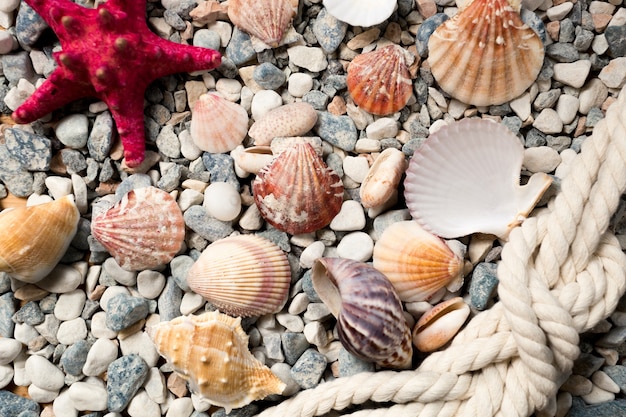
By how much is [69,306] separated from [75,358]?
84mm

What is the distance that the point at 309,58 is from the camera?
1.06 meters

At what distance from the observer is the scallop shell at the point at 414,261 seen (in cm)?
96

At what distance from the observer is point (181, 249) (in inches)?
41.1

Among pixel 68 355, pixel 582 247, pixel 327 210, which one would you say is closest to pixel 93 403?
pixel 68 355

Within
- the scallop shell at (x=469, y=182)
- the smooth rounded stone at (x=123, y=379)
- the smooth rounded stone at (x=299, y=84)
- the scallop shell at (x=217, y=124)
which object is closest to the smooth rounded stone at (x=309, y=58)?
the smooth rounded stone at (x=299, y=84)

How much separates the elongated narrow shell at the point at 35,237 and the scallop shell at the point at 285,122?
32cm

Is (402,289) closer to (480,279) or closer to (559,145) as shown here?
(480,279)

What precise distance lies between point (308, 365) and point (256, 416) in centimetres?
11

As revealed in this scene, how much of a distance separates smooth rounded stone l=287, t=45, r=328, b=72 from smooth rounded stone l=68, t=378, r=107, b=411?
61 centimetres

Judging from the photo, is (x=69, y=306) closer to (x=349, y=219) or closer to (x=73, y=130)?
(x=73, y=130)

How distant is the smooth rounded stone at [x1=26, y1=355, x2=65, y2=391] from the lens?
3.28ft

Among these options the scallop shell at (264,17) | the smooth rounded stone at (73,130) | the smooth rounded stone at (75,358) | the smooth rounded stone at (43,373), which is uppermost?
the scallop shell at (264,17)

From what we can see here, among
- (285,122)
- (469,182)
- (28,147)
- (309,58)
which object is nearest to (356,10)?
(309,58)

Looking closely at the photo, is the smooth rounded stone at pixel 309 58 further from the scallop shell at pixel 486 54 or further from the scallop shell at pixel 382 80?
the scallop shell at pixel 486 54
